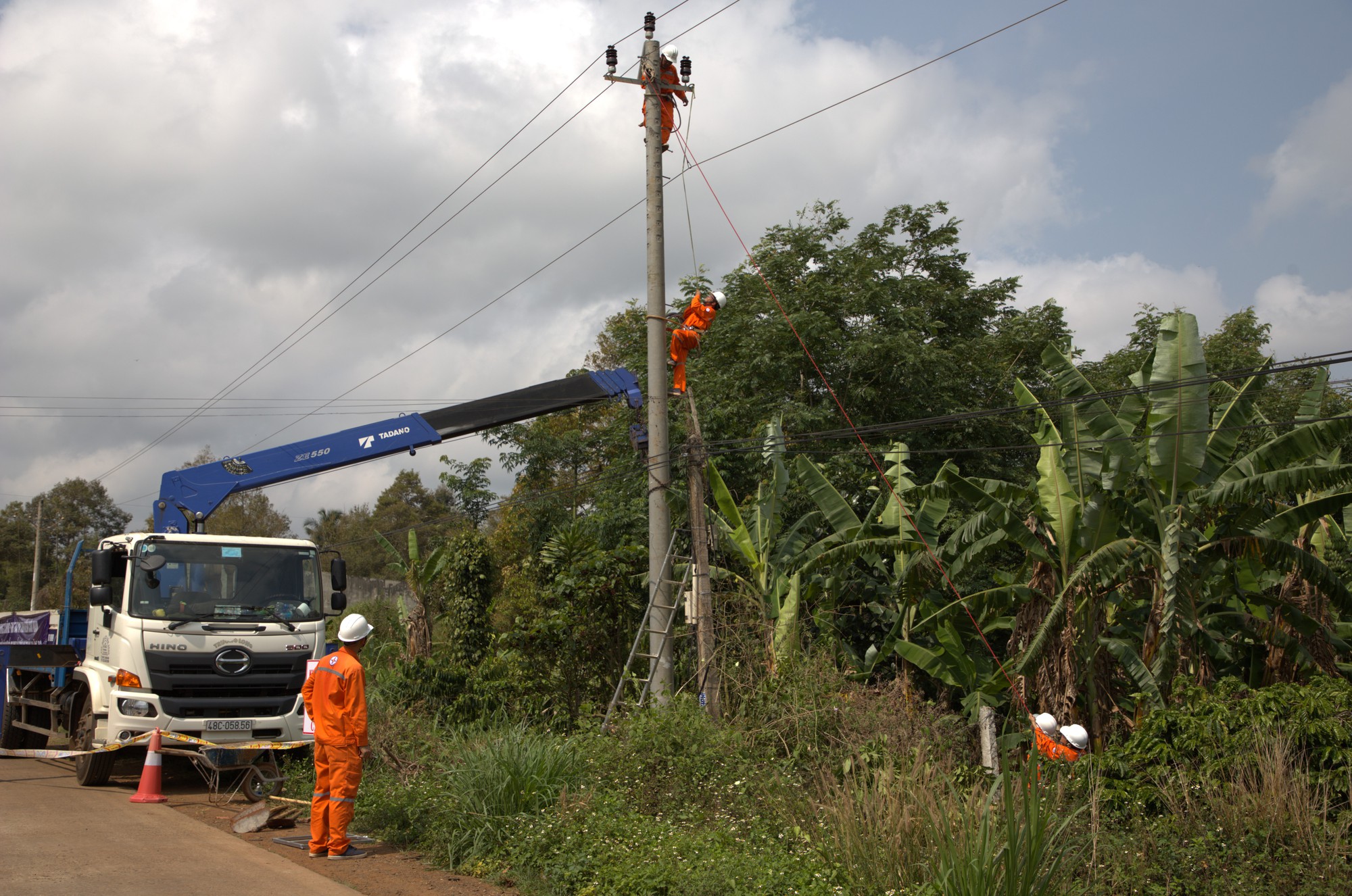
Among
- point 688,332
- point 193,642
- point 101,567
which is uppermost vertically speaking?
point 688,332

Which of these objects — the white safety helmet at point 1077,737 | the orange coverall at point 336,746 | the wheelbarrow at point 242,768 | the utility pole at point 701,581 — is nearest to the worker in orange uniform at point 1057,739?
the white safety helmet at point 1077,737

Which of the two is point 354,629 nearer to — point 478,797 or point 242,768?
point 478,797

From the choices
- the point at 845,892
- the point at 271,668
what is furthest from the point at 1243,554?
the point at 271,668

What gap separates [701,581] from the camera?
10.8m

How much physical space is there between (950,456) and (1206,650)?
26.4ft

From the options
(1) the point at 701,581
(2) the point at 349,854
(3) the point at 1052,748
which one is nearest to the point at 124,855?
(2) the point at 349,854

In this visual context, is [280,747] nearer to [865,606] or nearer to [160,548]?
[160,548]

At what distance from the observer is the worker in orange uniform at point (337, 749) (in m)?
7.58

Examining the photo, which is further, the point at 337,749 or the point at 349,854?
the point at 349,854

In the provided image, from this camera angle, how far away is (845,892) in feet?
19.0

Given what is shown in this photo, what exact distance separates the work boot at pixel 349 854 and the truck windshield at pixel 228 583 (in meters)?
3.60

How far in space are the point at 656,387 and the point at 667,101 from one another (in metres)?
3.75

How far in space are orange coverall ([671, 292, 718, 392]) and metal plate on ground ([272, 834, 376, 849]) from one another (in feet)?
19.7

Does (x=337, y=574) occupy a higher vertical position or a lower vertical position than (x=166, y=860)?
higher
